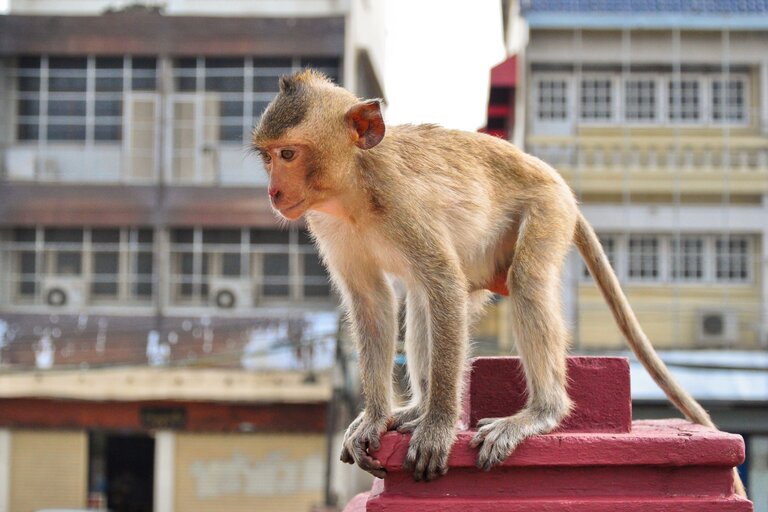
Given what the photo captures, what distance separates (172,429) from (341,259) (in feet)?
55.3

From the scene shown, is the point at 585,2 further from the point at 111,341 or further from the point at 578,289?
the point at 111,341

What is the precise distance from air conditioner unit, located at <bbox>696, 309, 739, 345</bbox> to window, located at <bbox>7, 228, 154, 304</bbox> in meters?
10.5

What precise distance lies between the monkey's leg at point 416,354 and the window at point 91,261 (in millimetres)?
17184

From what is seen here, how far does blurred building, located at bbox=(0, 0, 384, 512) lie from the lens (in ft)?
65.4

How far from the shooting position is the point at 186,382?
1972 cm

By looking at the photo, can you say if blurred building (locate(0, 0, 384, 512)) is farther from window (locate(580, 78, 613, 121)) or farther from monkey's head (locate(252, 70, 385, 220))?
monkey's head (locate(252, 70, 385, 220))

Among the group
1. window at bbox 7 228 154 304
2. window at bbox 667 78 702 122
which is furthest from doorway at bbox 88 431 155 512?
window at bbox 667 78 702 122

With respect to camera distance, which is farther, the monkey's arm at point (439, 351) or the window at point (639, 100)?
the window at point (639, 100)

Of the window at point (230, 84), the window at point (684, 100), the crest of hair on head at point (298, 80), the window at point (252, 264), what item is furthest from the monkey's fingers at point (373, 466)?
the window at point (230, 84)

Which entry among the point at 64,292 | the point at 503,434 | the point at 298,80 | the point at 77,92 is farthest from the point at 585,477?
the point at 77,92

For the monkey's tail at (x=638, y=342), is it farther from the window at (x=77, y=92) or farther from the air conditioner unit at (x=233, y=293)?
the window at (x=77, y=92)

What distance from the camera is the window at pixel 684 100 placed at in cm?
1916

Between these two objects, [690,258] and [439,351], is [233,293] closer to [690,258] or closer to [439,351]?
[690,258]

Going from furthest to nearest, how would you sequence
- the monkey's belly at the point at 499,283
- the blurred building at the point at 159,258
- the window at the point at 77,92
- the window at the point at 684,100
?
the window at the point at 77,92
the blurred building at the point at 159,258
the window at the point at 684,100
the monkey's belly at the point at 499,283
